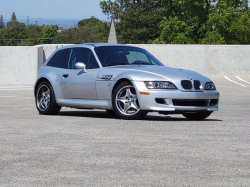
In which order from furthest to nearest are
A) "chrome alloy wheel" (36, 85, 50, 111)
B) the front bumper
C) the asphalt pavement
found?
"chrome alloy wheel" (36, 85, 50, 111), the front bumper, the asphalt pavement

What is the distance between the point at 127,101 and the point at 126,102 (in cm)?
3

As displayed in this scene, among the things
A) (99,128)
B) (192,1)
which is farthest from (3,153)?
(192,1)

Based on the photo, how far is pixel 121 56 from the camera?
14.8m

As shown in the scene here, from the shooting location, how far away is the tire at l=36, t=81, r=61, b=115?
15.2m

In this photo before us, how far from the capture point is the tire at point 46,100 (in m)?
15.2

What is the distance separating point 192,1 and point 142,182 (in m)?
65.1

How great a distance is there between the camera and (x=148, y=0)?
337 feet

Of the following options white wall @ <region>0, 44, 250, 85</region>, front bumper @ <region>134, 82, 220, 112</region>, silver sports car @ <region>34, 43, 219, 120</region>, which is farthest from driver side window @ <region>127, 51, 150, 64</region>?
white wall @ <region>0, 44, 250, 85</region>

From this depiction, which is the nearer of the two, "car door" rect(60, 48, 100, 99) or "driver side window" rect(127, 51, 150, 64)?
"car door" rect(60, 48, 100, 99)

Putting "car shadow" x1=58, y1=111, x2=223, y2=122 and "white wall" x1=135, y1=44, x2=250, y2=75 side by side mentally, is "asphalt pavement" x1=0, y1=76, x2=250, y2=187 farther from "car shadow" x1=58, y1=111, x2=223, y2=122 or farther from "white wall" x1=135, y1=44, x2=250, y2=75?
"white wall" x1=135, y1=44, x2=250, y2=75

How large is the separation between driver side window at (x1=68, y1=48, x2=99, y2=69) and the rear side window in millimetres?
118

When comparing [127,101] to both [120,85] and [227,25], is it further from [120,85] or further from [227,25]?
[227,25]

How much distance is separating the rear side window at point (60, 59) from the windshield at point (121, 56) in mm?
811

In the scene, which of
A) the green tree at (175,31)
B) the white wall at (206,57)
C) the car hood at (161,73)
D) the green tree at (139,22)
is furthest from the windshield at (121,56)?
the green tree at (139,22)
